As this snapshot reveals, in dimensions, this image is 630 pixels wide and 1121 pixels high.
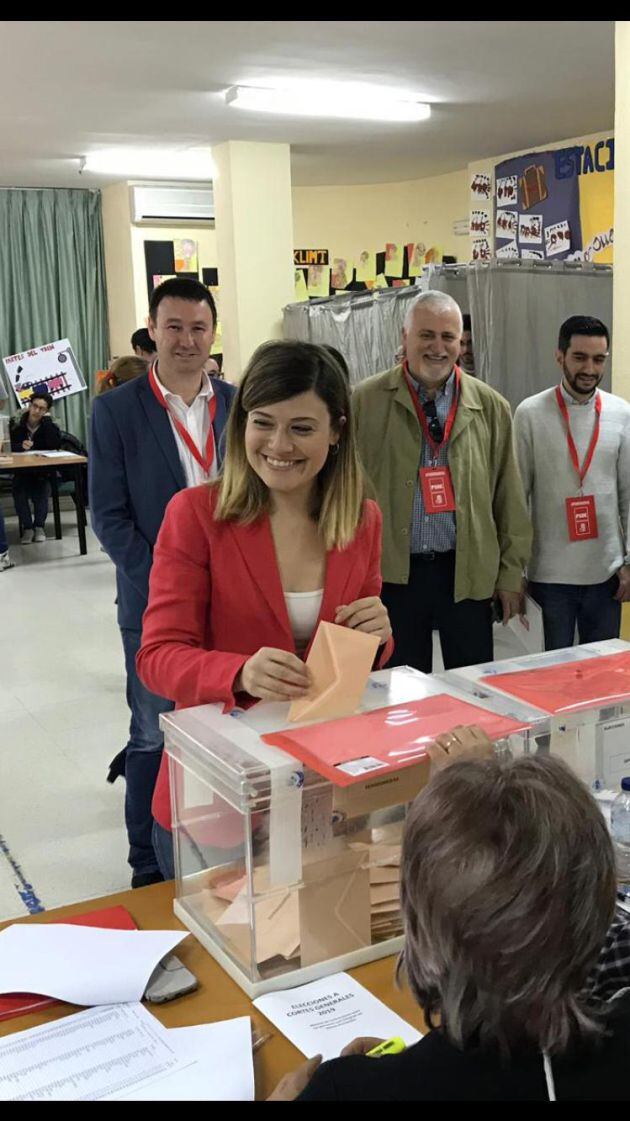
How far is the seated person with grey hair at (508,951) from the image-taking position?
0.90m

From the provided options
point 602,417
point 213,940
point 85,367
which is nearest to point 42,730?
point 602,417

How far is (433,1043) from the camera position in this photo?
940mm

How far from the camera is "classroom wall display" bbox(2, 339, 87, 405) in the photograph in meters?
10.2

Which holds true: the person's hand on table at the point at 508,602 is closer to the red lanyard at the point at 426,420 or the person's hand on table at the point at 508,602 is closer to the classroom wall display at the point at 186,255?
the red lanyard at the point at 426,420

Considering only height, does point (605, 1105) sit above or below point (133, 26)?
below

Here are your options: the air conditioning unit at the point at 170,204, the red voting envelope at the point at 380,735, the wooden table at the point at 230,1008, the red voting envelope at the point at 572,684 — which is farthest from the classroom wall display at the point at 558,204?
the wooden table at the point at 230,1008

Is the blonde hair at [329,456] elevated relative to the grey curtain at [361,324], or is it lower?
lower

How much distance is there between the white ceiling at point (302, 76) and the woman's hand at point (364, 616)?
402 cm

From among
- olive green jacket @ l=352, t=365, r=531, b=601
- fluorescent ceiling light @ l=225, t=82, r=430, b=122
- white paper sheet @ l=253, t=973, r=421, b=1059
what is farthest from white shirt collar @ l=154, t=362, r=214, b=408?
fluorescent ceiling light @ l=225, t=82, r=430, b=122

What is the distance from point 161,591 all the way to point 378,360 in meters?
5.51

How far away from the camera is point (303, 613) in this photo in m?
1.86

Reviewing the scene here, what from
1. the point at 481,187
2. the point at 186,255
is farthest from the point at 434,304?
the point at 186,255

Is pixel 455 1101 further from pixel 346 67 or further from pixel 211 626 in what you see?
pixel 346 67

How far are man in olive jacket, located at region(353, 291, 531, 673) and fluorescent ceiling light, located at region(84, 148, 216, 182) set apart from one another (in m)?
5.72
